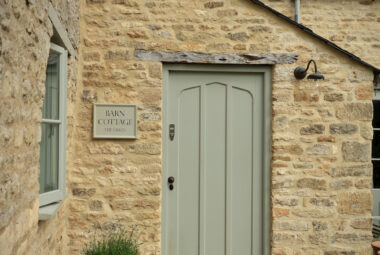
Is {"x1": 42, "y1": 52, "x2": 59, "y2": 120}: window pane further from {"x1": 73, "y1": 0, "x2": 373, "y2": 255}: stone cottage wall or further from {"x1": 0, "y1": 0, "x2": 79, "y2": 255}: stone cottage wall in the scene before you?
{"x1": 73, "y1": 0, "x2": 373, "y2": 255}: stone cottage wall

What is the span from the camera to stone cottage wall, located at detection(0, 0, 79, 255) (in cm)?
187

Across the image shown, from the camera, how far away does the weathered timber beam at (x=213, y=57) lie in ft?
13.6

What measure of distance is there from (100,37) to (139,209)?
1.91m

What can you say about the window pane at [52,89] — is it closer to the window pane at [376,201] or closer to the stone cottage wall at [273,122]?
the stone cottage wall at [273,122]

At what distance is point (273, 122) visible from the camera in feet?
13.9

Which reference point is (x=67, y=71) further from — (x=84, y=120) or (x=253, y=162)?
(x=253, y=162)

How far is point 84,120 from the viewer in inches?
161

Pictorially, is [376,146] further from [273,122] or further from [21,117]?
[21,117]

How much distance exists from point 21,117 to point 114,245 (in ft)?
6.30

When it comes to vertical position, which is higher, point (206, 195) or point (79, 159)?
point (79, 159)

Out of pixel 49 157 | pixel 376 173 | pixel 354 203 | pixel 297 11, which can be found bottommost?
pixel 354 203

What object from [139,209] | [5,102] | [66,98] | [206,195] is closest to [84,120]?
[66,98]

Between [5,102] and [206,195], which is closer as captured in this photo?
[5,102]

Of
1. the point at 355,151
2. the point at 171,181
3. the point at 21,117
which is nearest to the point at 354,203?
the point at 355,151
